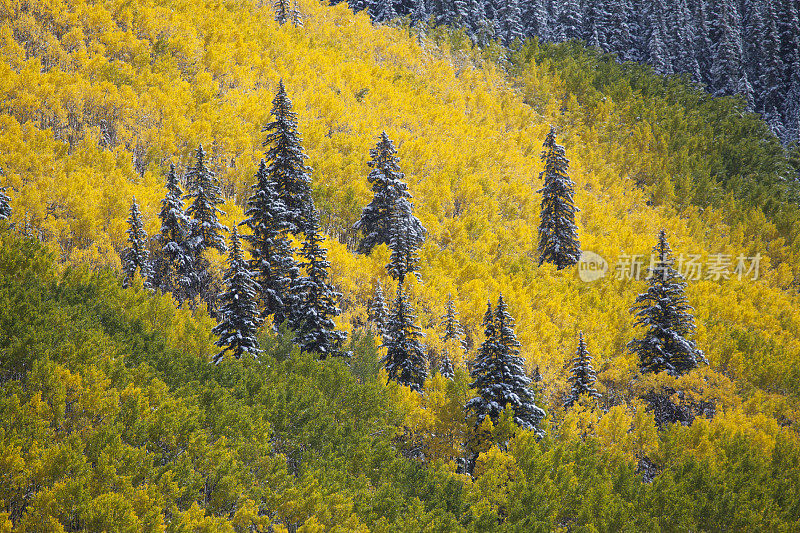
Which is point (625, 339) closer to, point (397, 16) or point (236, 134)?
point (236, 134)

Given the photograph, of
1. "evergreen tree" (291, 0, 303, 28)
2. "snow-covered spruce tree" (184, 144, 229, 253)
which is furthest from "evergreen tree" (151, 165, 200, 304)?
"evergreen tree" (291, 0, 303, 28)

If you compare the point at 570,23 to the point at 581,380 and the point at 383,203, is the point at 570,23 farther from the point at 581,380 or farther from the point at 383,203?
the point at 581,380

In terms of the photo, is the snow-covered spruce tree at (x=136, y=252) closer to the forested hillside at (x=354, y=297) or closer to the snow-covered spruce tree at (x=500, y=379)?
the forested hillside at (x=354, y=297)

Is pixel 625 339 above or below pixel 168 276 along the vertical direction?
above

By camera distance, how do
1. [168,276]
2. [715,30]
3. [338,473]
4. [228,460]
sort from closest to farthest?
[228,460], [338,473], [168,276], [715,30]

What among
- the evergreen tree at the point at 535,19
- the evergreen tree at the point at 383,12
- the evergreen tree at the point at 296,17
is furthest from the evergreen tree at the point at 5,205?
the evergreen tree at the point at 535,19

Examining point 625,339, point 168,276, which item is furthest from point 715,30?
point 168,276

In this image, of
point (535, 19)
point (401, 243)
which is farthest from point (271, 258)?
point (535, 19)

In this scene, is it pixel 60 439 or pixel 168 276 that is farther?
pixel 168 276
